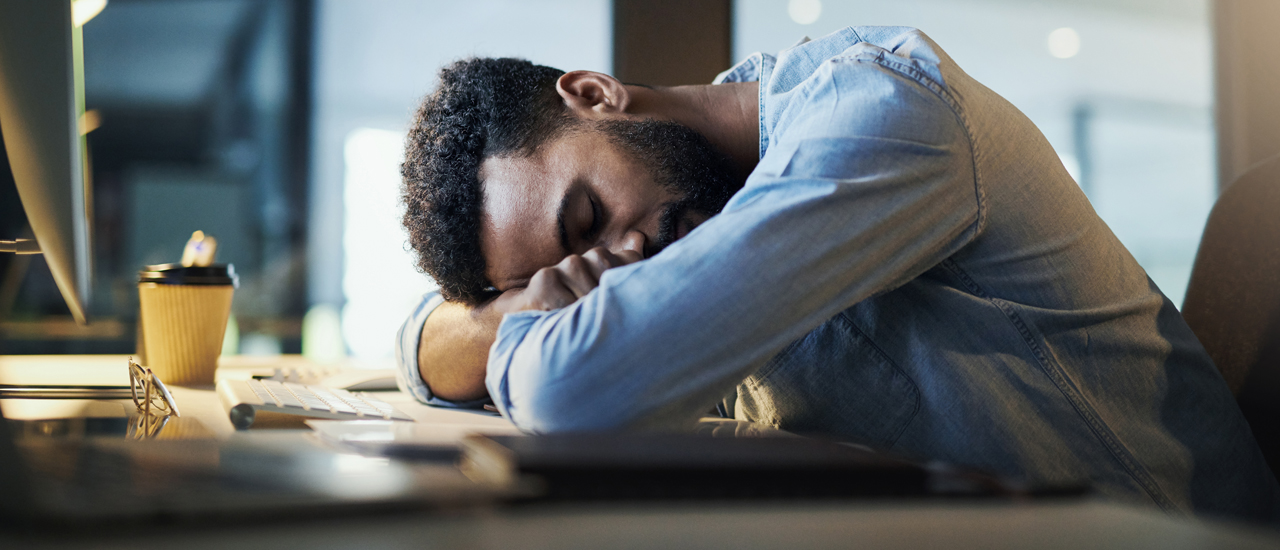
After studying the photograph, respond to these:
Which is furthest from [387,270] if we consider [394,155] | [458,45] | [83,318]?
[83,318]

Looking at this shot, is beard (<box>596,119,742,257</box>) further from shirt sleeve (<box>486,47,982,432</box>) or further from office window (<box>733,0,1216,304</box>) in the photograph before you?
office window (<box>733,0,1216,304</box>)

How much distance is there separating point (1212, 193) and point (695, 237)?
8.02ft

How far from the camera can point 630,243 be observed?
0.90 meters

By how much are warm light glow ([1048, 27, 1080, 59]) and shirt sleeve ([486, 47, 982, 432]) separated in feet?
7.34

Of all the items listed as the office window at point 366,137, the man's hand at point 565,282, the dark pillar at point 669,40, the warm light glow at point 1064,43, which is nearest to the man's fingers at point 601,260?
the man's hand at point 565,282

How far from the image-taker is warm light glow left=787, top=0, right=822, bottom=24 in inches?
86.6

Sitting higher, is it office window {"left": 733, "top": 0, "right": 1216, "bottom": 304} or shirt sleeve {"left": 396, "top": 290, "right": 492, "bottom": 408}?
office window {"left": 733, "top": 0, "right": 1216, "bottom": 304}

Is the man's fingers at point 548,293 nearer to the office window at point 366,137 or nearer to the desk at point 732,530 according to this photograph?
the desk at point 732,530

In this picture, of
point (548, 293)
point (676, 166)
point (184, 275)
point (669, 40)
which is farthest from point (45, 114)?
point (669, 40)

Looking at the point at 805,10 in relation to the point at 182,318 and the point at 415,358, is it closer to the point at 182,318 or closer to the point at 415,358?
the point at 415,358

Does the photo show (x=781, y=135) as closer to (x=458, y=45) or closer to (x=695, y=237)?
(x=695, y=237)

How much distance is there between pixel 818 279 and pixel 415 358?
0.62 metres

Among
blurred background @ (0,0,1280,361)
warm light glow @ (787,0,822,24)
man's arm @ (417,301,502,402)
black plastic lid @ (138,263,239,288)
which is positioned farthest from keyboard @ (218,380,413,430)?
blurred background @ (0,0,1280,361)

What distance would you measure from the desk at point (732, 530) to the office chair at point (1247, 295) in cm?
86
